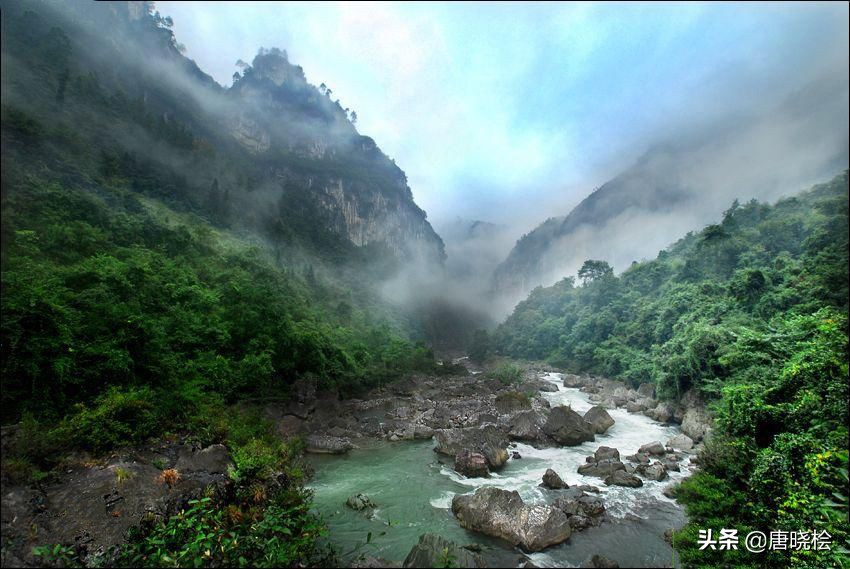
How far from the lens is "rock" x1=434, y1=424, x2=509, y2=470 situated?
51.8 feet

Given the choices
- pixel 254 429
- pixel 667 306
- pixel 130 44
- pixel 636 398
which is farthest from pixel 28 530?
pixel 130 44

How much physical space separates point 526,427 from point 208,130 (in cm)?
9298

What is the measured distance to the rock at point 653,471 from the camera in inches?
559

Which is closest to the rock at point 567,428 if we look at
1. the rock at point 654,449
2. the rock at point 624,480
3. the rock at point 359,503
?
the rock at point 654,449

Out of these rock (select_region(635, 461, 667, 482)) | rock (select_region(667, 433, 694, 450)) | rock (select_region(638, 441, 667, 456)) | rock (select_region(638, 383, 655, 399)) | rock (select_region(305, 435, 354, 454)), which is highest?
rock (select_region(638, 383, 655, 399))

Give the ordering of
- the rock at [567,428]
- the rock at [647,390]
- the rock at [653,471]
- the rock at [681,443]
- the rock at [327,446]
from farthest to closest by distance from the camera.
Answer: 1. the rock at [647,390]
2. the rock at [567,428]
3. the rock at [681,443]
4. the rock at [327,446]
5. the rock at [653,471]

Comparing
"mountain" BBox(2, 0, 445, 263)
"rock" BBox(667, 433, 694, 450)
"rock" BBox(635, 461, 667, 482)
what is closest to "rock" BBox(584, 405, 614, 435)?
"rock" BBox(667, 433, 694, 450)

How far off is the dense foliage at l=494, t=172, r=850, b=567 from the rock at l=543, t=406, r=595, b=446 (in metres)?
6.05

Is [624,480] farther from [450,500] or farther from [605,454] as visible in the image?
[450,500]

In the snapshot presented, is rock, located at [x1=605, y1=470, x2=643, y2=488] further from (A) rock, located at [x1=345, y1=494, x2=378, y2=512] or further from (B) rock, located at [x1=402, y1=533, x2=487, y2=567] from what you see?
(B) rock, located at [x1=402, y1=533, x2=487, y2=567]

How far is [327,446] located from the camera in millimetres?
17766

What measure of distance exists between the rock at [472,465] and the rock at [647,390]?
23.0 meters

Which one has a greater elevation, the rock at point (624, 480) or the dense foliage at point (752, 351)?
the dense foliage at point (752, 351)

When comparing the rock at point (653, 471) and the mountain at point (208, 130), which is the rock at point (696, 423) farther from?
the mountain at point (208, 130)
